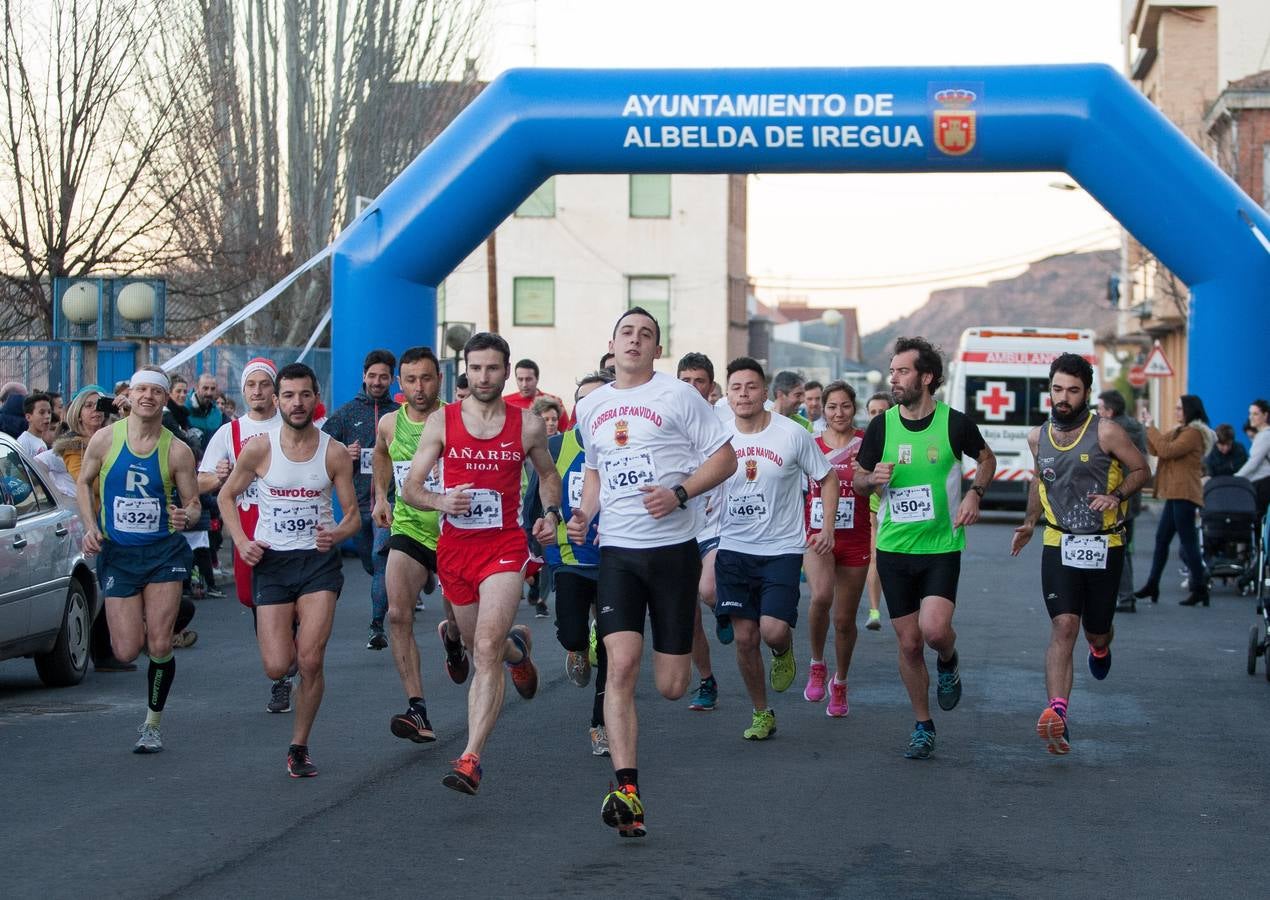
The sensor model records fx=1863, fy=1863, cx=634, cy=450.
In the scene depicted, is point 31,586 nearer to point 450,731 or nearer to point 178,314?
point 450,731

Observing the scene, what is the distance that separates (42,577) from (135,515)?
2274 millimetres

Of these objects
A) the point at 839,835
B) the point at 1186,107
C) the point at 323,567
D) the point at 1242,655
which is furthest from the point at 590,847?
the point at 1186,107

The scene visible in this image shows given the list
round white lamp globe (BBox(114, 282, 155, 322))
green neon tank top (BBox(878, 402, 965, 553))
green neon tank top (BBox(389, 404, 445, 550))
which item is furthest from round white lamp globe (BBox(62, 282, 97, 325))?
green neon tank top (BBox(878, 402, 965, 553))

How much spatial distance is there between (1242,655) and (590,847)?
26.4ft

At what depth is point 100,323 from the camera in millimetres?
18547

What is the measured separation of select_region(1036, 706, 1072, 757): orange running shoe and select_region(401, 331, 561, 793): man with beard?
2.50 metres

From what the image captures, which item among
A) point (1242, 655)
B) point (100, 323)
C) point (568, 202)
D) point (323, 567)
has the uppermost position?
point (568, 202)

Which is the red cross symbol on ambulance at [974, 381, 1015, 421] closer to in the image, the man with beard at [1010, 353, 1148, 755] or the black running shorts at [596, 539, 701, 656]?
the man with beard at [1010, 353, 1148, 755]

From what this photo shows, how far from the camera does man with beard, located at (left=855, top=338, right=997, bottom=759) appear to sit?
8742 millimetres

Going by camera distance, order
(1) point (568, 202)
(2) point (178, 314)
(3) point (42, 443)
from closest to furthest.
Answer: (3) point (42, 443), (2) point (178, 314), (1) point (568, 202)

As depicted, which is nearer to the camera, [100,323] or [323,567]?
[323,567]

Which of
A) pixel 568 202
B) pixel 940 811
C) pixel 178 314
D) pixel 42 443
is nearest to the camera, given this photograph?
pixel 940 811

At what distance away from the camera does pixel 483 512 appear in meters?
7.88

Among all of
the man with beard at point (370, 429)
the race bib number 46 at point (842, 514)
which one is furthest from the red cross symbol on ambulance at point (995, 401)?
the race bib number 46 at point (842, 514)
